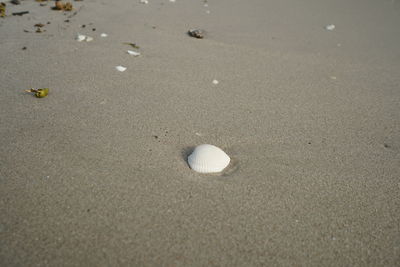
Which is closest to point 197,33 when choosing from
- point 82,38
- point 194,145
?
point 82,38

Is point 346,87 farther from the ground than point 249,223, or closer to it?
farther from the ground

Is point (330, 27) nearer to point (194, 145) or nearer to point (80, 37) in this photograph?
point (194, 145)

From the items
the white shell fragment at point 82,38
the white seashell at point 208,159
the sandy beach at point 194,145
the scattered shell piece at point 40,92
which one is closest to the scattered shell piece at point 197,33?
the sandy beach at point 194,145

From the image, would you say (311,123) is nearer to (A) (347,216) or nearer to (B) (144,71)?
(A) (347,216)

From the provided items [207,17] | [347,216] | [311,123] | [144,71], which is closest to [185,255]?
[347,216]

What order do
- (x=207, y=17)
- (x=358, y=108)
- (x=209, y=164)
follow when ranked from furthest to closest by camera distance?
(x=207, y=17) < (x=358, y=108) < (x=209, y=164)
